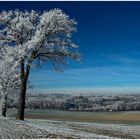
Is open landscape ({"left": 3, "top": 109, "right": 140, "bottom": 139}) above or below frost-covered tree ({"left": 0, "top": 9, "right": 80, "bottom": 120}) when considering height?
below

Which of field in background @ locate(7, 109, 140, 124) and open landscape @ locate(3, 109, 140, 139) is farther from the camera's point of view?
field in background @ locate(7, 109, 140, 124)

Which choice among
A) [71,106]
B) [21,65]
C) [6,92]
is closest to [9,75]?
[6,92]

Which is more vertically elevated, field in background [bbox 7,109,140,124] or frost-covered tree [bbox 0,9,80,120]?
frost-covered tree [bbox 0,9,80,120]

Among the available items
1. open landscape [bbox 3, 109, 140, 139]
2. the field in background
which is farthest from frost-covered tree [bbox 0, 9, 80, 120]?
the field in background

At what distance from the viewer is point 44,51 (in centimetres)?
4294

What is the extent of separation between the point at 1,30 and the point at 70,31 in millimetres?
8202

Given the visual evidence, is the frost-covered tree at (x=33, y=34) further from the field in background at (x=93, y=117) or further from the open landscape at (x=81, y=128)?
the field in background at (x=93, y=117)

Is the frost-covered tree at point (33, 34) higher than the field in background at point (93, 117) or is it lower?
higher

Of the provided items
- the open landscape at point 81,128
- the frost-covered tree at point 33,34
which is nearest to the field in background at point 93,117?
the open landscape at point 81,128

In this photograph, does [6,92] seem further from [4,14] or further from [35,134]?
[35,134]

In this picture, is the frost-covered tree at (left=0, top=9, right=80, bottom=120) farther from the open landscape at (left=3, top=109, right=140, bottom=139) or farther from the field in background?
the field in background

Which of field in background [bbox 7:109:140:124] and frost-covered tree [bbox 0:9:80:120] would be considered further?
field in background [bbox 7:109:140:124]

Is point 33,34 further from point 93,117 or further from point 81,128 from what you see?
point 93,117

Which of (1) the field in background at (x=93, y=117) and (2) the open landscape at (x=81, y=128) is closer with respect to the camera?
(2) the open landscape at (x=81, y=128)
